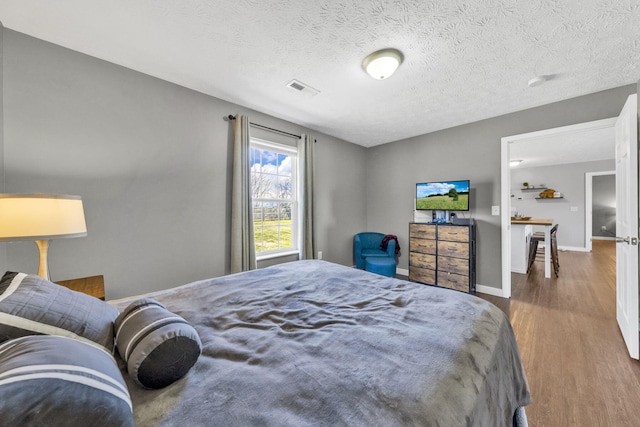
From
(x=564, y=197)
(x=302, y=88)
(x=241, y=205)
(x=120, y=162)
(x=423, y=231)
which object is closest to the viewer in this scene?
(x=120, y=162)

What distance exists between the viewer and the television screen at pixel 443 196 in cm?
354

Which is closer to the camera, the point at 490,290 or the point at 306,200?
the point at 490,290

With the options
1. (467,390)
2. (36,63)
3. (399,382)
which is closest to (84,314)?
(399,382)

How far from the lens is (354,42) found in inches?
75.3

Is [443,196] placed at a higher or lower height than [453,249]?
higher

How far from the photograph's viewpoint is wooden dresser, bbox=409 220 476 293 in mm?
3402

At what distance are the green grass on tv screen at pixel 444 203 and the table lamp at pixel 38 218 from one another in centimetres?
404

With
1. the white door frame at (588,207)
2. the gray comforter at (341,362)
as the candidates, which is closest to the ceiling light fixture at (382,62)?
the gray comforter at (341,362)

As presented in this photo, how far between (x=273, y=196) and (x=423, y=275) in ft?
8.59

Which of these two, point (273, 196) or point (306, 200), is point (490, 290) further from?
point (273, 196)

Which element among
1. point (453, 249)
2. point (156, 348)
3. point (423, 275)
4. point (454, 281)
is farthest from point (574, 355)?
point (156, 348)

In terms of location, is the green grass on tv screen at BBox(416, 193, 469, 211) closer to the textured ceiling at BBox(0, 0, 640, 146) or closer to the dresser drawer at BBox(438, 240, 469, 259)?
the dresser drawer at BBox(438, 240, 469, 259)

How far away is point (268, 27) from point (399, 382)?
2.23 meters

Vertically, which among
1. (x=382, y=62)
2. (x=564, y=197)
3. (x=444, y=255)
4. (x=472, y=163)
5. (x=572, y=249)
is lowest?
(x=572, y=249)
